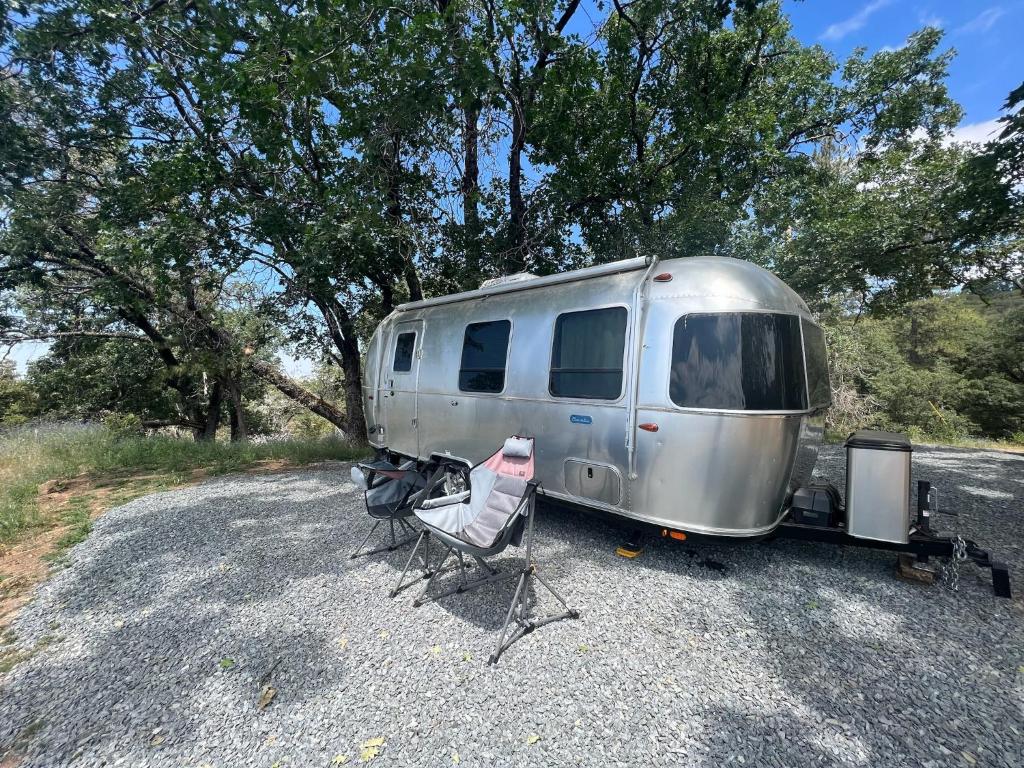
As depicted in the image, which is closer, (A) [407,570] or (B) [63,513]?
(A) [407,570]

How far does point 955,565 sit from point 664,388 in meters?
2.51

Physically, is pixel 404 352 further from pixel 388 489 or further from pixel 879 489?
pixel 879 489

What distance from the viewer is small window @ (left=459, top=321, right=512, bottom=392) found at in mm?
4781

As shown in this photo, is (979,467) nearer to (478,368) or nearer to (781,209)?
(781,209)

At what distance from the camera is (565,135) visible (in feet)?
26.9

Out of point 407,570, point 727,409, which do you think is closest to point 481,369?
point 407,570

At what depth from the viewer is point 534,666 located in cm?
260

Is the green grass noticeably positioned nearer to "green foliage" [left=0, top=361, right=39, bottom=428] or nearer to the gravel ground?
the gravel ground

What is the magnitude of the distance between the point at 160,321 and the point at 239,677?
39.0ft

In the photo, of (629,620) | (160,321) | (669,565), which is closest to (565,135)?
(669,565)

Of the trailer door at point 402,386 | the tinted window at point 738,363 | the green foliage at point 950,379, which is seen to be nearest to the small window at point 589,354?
the tinted window at point 738,363

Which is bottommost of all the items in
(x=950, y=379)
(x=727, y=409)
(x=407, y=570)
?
(x=407, y=570)

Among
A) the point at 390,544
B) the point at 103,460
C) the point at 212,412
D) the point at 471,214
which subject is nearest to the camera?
the point at 390,544

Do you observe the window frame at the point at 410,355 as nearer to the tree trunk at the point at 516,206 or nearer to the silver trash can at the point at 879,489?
the tree trunk at the point at 516,206
